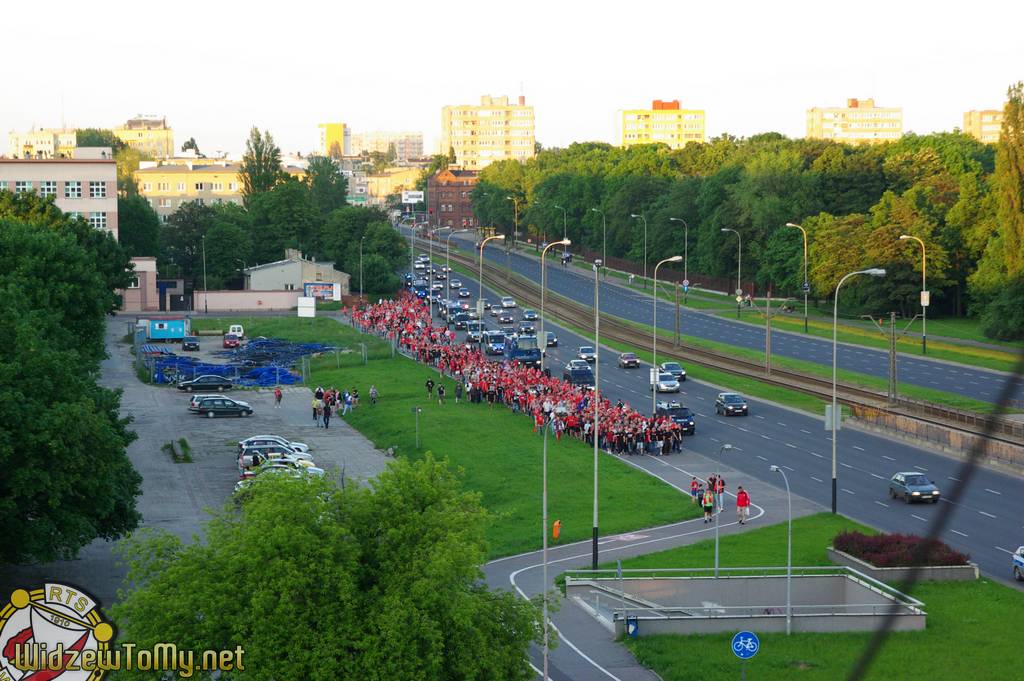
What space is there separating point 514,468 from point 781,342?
1849 inches

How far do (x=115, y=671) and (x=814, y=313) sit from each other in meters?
96.0

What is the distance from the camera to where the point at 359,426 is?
67750mm

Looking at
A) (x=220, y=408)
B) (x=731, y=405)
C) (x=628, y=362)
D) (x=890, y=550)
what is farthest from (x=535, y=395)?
(x=890, y=550)

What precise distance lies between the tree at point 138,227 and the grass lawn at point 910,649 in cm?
10942

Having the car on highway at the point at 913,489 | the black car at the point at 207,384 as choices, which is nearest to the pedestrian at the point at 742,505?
the car on highway at the point at 913,489

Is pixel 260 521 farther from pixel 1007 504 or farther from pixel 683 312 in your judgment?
pixel 683 312

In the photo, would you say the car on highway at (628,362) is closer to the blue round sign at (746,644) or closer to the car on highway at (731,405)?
the car on highway at (731,405)

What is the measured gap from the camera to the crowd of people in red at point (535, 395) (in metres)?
58.7

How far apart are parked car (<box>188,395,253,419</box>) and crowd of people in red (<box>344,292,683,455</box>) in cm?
→ 1127

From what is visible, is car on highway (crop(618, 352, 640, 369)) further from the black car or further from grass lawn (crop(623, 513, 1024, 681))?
grass lawn (crop(623, 513, 1024, 681))

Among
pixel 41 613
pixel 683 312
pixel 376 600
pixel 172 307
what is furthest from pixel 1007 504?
pixel 172 307

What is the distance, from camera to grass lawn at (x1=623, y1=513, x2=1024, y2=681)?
3091 cm

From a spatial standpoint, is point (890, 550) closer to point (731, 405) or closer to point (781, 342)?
point (731, 405)

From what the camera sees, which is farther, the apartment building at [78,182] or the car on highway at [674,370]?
the apartment building at [78,182]
